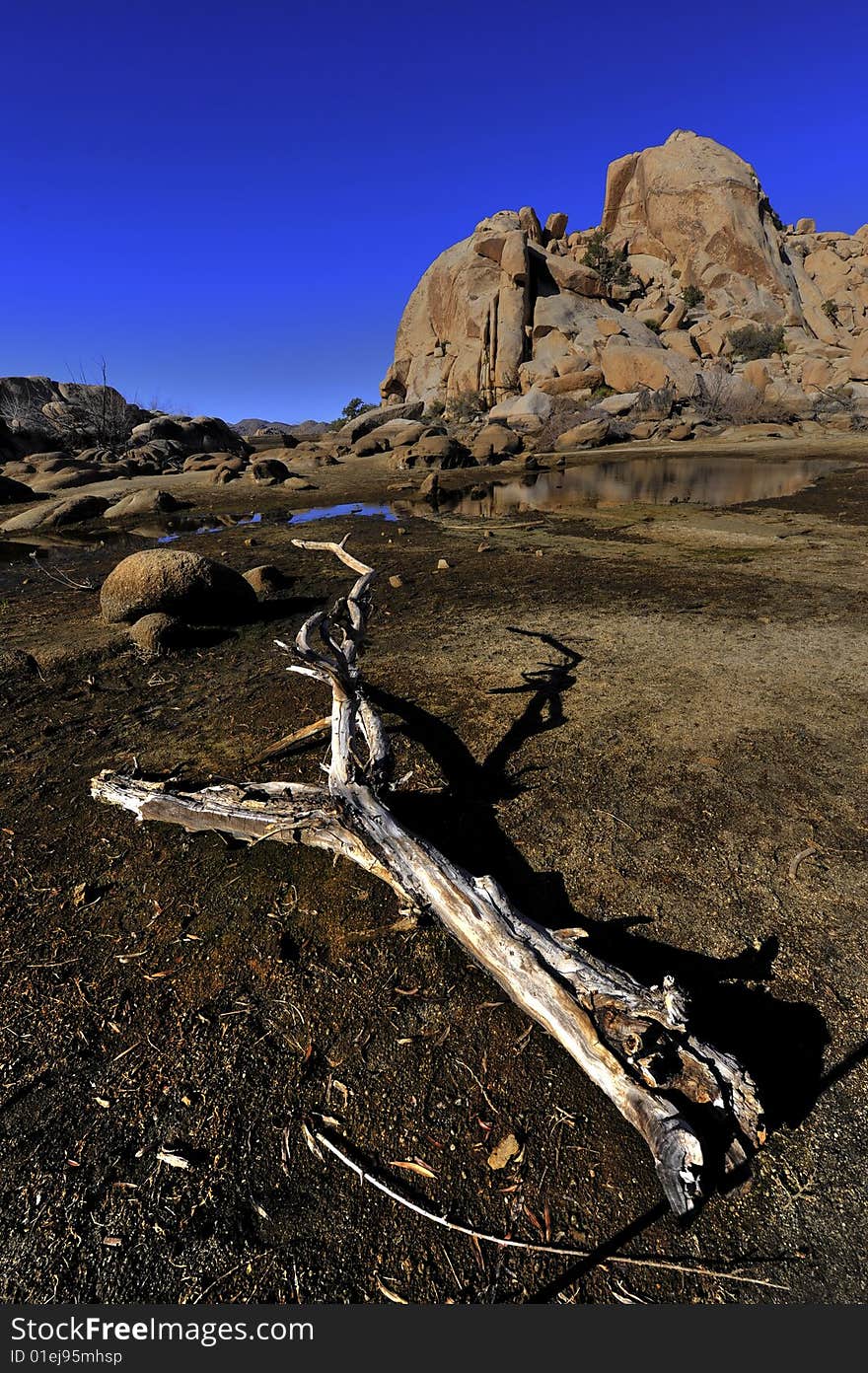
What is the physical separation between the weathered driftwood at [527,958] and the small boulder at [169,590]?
3.62 metres

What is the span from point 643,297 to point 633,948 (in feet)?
215

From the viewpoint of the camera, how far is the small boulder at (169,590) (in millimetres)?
6816

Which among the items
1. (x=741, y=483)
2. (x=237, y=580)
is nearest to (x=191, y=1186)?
(x=237, y=580)

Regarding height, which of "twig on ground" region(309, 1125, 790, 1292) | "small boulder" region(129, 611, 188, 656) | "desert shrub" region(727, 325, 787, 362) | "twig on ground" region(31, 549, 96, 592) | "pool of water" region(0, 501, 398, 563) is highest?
"desert shrub" region(727, 325, 787, 362)

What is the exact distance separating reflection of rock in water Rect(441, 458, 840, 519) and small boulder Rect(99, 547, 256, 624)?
906 centimetres

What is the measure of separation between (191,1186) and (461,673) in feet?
13.7

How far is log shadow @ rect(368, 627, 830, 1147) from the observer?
218cm

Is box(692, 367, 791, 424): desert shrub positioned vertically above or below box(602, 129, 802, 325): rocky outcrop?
below

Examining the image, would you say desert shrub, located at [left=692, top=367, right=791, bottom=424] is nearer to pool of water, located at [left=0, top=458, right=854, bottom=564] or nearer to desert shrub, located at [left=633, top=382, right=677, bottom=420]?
desert shrub, located at [left=633, top=382, right=677, bottom=420]

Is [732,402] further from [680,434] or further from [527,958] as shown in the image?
[527,958]

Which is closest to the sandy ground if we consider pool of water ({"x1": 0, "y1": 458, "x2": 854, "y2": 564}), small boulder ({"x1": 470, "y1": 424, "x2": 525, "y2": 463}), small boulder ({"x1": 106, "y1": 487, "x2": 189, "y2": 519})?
pool of water ({"x1": 0, "y1": 458, "x2": 854, "y2": 564})

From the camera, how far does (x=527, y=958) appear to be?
7.34ft

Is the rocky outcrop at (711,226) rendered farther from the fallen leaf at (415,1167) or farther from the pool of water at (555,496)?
the fallen leaf at (415,1167)

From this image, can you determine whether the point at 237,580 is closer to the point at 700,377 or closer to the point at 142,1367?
the point at 142,1367
